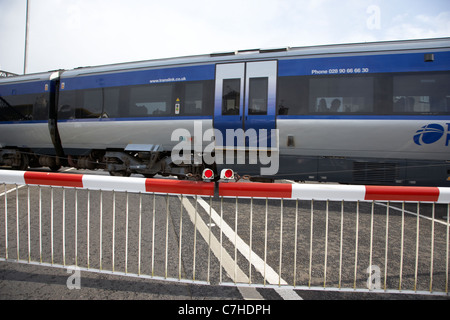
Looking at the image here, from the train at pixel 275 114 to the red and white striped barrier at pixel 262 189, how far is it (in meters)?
2.42

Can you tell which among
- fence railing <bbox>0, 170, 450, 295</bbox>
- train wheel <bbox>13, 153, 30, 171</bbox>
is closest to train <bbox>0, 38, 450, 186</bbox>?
fence railing <bbox>0, 170, 450, 295</bbox>

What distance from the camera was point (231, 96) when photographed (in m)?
7.34

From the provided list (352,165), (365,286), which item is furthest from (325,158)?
(365,286)

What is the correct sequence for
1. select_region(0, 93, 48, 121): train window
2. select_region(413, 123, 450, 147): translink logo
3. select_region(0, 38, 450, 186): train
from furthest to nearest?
select_region(0, 93, 48, 121): train window, select_region(0, 38, 450, 186): train, select_region(413, 123, 450, 147): translink logo

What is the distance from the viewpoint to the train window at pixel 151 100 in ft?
26.2

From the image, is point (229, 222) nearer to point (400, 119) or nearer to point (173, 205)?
point (173, 205)

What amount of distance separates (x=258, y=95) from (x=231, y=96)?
74 cm

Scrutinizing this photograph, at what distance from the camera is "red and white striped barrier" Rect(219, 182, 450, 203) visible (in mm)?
2543
